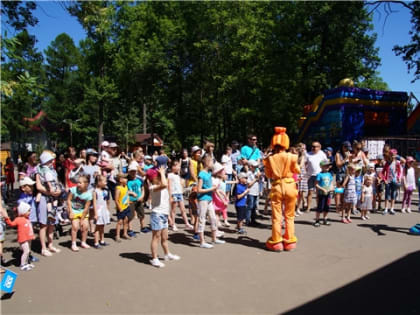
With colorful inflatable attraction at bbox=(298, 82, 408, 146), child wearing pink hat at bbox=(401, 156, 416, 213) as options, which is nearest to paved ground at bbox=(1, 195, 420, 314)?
child wearing pink hat at bbox=(401, 156, 416, 213)

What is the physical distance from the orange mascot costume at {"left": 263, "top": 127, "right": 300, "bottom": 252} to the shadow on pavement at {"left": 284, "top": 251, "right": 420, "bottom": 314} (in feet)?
5.24

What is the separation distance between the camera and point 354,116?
58.3ft

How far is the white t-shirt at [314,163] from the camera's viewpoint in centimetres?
958

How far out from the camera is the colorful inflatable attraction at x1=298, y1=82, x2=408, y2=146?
17.7 meters

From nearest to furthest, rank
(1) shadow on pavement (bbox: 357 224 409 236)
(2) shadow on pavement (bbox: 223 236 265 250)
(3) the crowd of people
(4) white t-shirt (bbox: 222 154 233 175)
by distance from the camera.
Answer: (3) the crowd of people
(2) shadow on pavement (bbox: 223 236 265 250)
(1) shadow on pavement (bbox: 357 224 409 236)
(4) white t-shirt (bbox: 222 154 233 175)

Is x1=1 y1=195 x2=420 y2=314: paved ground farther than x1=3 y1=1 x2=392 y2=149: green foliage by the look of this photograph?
No

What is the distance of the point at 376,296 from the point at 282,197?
2366 mm

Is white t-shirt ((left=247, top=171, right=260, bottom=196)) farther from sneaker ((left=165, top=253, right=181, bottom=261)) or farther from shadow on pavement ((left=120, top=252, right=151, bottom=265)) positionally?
shadow on pavement ((left=120, top=252, right=151, bottom=265))

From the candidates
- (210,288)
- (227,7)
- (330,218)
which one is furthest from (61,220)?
(227,7)

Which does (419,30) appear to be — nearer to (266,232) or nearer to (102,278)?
(266,232)

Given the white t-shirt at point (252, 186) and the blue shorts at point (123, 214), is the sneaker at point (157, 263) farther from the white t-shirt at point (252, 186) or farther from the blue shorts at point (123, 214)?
the white t-shirt at point (252, 186)

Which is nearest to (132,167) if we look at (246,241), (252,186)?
(252,186)

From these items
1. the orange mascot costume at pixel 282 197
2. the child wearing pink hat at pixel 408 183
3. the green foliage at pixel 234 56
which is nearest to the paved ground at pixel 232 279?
the orange mascot costume at pixel 282 197

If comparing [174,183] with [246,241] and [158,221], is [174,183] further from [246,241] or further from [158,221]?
[158,221]
